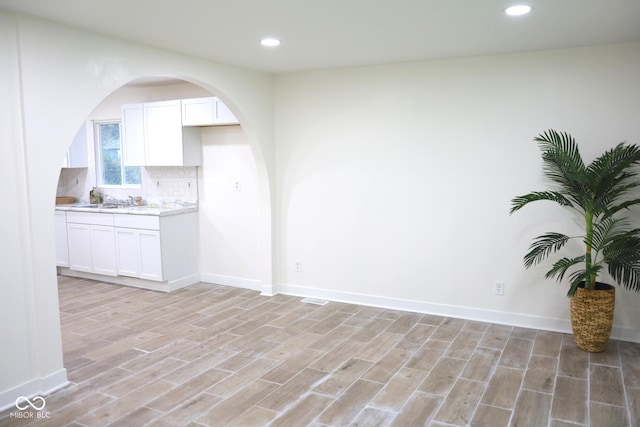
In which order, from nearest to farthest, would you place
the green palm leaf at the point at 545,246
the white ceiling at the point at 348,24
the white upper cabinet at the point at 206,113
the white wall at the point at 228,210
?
1. the white ceiling at the point at 348,24
2. the green palm leaf at the point at 545,246
3. the white upper cabinet at the point at 206,113
4. the white wall at the point at 228,210

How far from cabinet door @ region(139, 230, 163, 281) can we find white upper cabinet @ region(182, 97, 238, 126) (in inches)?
52.8

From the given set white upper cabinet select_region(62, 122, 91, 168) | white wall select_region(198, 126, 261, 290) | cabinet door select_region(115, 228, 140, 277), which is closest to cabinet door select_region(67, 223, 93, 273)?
cabinet door select_region(115, 228, 140, 277)

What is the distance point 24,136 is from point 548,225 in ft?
13.1

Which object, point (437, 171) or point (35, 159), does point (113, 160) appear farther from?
point (437, 171)

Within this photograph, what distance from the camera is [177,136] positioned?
17.8 ft

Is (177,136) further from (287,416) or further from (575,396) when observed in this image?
(575,396)

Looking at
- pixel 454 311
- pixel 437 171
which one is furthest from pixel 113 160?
pixel 454 311

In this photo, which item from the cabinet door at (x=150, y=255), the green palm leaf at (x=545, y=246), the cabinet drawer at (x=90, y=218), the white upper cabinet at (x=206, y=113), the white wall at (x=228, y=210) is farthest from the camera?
the cabinet drawer at (x=90, y=218)

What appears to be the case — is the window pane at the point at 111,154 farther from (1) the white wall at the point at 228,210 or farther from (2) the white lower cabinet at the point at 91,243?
(1) the white wall at the point at 228,210

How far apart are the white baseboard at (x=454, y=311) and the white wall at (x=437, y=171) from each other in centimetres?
1

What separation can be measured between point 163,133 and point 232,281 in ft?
Answer: 6.38

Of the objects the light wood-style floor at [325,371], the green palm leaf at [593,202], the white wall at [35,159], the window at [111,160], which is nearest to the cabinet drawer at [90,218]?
the window at [111,160]

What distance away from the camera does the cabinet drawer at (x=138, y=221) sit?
17.2ft

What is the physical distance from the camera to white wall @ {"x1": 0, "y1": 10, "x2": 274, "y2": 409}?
278cm
